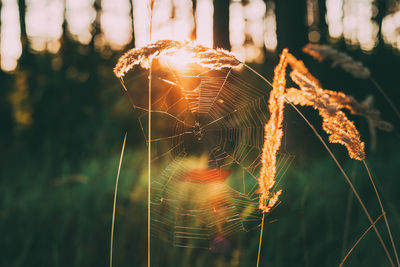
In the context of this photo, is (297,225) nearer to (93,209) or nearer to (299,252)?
(299,252)

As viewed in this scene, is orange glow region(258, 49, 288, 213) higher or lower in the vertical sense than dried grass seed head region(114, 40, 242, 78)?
lower

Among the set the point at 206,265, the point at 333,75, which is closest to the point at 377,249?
the point at 206,265

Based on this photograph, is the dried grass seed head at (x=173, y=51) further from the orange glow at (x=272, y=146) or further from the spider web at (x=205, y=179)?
the spider web at (x=205, y=179)

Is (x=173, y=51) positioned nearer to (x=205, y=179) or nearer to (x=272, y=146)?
(x=272, y=146)

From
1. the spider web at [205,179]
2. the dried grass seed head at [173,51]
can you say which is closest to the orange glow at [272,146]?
the dried grass seed head at [173,51]

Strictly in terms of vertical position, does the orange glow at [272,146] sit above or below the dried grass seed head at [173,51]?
below

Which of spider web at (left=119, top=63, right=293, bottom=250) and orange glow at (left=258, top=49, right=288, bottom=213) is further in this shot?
spider web at (left=119, top=63, right=293, bottom=250)

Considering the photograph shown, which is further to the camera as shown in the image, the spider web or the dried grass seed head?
the spider web

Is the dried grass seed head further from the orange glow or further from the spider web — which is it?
the spider web

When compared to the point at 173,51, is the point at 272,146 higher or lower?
lower

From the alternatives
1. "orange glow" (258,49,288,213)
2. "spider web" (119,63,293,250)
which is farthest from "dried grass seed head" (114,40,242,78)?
"spider web" (119,63,293,250)

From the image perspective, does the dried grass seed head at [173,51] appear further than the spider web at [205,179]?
No

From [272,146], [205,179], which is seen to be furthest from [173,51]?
[205,179]

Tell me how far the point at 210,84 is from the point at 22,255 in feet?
5.42
